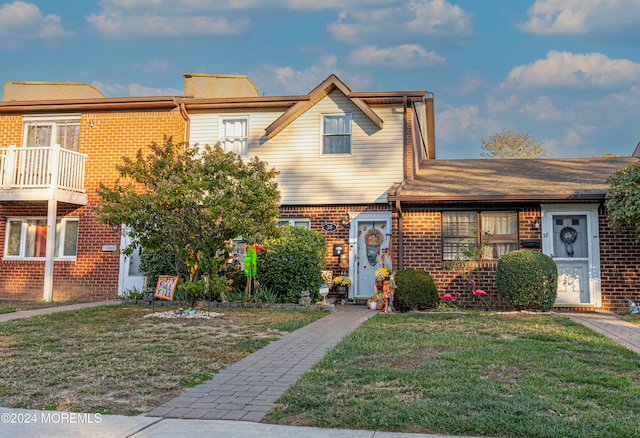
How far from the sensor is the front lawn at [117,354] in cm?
496

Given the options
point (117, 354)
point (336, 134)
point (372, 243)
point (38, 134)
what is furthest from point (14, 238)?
point (117, 354)

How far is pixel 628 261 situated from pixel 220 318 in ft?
30.9

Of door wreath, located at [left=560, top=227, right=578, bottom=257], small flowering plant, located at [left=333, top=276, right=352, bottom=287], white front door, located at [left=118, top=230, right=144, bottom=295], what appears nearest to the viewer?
door wreath, located at [left=560, top=227, right=578, bottom=257]

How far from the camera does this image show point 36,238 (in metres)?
15.8

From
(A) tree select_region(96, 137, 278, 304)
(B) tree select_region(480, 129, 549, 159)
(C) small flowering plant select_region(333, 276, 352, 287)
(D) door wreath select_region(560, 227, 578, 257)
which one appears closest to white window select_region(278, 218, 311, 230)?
(C) small flowering plant select_region(333, 276, 352, 287)

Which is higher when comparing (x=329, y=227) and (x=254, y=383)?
(x=329, y=227)

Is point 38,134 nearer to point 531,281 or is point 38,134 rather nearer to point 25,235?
point 25,235

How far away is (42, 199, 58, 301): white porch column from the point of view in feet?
46.9

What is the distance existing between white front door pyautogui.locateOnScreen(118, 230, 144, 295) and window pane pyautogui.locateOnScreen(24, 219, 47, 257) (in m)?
2.56

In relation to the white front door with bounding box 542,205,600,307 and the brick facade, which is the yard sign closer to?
the brick facade

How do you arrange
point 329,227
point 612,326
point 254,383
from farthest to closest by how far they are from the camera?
point 329,227 < point 612,326 < point 254,383

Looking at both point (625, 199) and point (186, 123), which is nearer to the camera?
point (625, 199)

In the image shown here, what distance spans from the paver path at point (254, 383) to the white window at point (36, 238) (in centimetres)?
990

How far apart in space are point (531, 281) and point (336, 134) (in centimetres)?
663
